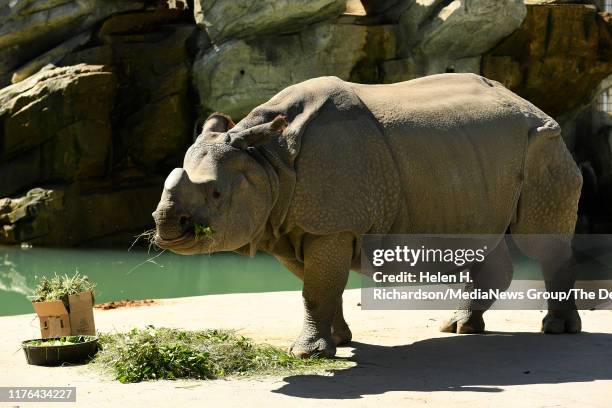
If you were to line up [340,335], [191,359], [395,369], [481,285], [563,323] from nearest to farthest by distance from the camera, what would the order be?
1. [191,359]
2. [395,369]
3. [340,335]
4. [563,323]
5. [481,285]

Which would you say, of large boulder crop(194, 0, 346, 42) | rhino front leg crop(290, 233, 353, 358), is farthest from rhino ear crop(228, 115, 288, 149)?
large boulder crop(194, 0, 346, 42)

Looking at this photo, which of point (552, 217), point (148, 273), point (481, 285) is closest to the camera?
point (552, 217)

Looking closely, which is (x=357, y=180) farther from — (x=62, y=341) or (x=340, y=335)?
(x=62, y=341)

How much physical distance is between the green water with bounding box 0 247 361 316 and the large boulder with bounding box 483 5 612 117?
678 centimetres

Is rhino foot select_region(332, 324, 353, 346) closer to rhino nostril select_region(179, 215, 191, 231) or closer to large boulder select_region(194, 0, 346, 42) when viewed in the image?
rhino nostril select_region(179, 215, 191, 231)

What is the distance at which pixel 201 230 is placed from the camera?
6242 millimetres

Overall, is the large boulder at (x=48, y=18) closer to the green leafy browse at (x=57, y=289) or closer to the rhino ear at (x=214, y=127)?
the green leafy browse at (x=57, y=289)

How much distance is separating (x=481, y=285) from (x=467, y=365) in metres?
1.68

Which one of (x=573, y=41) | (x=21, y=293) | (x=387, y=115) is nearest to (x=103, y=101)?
(x=21, y=293)

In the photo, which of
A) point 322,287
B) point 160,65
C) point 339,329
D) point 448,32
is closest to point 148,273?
point 160,65

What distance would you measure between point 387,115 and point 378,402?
2.49m

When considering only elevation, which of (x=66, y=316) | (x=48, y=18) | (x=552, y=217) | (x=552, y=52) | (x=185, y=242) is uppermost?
(x=48, y=18)

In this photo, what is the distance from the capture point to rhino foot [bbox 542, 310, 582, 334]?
8125 millimetres

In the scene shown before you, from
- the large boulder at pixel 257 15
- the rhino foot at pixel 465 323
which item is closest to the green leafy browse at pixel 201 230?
the rhino foot at pixel 465 323
